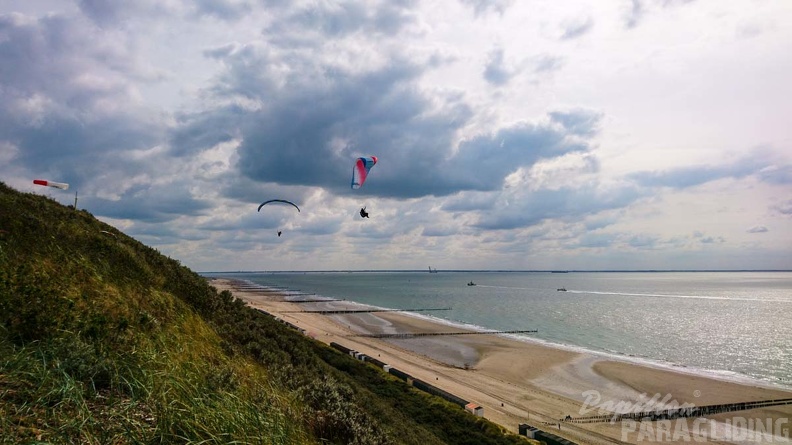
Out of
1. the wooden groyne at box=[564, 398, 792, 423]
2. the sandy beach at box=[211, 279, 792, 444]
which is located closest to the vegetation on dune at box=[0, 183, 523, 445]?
the sandy beach at box=[211, 279, 792, 444]

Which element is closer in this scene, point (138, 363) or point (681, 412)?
point (138, 363)

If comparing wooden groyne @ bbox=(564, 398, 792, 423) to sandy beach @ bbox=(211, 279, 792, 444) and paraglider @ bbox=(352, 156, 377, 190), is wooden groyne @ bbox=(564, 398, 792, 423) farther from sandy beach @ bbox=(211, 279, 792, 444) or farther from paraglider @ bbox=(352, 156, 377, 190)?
paraglider @ bbox=(352, 156, 377, 190)

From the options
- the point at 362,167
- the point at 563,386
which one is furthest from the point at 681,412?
the point at 362,167

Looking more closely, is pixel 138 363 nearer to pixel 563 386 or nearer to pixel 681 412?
pixel 681 412

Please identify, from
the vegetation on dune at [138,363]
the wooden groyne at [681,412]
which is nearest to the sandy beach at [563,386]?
the wooden groyne at [681,412]

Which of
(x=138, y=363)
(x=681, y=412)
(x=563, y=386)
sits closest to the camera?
(x=138, y=363)
